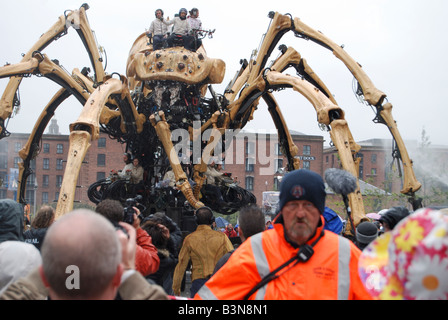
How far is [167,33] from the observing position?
1228 cm

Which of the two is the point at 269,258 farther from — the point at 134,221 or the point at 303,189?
the point at 134,221

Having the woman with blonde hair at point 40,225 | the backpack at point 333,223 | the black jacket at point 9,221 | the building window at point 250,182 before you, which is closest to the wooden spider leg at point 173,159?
the woman with blonde hair at point 40,225

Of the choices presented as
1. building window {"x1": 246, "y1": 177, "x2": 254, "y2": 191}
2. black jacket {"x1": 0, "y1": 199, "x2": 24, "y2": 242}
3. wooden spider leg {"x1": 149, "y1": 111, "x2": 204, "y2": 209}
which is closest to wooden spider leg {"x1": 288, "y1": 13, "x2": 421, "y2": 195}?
wooden spider leg {"x1": 149, "y1": 111, "x2": 204, "y2": 209}

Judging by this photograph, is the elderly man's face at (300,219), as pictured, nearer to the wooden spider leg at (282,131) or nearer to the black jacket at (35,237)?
the black jacket at (35,237)

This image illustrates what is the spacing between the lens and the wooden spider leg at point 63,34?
469 inches

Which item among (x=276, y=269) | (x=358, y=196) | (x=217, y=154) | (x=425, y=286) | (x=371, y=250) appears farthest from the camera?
(x=217, y=154)

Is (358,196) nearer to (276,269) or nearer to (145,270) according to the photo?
(145,270)

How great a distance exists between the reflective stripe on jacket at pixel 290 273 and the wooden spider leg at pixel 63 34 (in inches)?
408

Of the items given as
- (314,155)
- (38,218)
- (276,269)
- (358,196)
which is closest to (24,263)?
(276,269)

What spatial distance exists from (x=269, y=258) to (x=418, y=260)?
1150mm

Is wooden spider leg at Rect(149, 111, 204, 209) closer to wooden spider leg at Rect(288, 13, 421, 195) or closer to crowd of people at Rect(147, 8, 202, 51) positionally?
crowd of people at Rect(147, 8, 202, 51)

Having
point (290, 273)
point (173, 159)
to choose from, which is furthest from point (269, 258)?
point (173, 159)

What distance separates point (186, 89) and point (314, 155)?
2269 inches

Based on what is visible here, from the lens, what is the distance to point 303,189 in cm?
286
